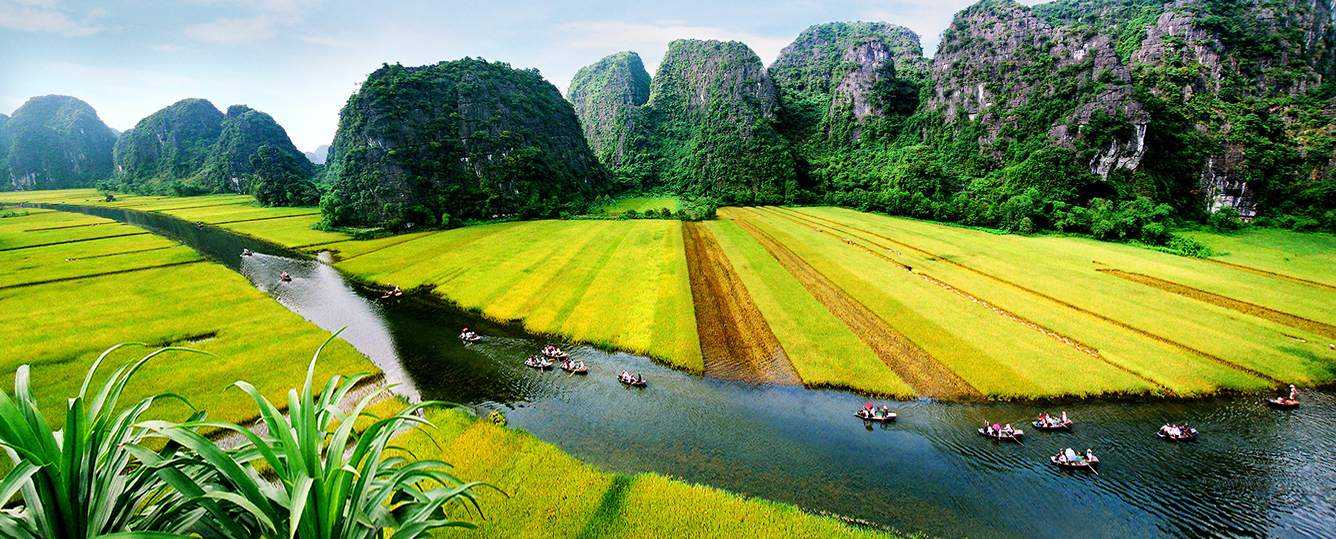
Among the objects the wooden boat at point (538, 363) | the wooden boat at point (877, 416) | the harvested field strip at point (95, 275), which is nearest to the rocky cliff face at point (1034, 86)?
the wooden boat at point (877, 416)

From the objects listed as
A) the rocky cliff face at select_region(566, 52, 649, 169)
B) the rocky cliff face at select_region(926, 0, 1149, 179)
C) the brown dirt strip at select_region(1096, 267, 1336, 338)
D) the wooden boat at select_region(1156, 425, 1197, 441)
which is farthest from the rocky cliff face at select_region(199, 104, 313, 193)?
the brown dirt strip at select_region(1096, 267, 1336, 338)

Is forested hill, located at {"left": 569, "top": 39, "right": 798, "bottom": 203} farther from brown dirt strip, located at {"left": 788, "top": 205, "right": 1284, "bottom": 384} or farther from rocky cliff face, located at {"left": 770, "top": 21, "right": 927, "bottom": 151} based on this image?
brown dirt strip, located at {"left": 788, "top": 205, "right": 1284, "bottom": 384}

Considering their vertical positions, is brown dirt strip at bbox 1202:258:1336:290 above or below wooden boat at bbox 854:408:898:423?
above

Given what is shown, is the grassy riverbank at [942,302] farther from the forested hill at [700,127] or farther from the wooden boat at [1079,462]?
the forested hill at [700,127]

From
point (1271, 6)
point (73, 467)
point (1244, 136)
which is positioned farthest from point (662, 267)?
point (1271, 6)

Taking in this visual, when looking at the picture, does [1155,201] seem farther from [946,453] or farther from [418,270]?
[418,270]

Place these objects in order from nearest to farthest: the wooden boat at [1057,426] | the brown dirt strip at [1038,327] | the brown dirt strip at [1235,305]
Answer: the wooden boat at [1057,426]
the brown dirt strip at [1038,327]
the brown dirt strip at [1235,305]
